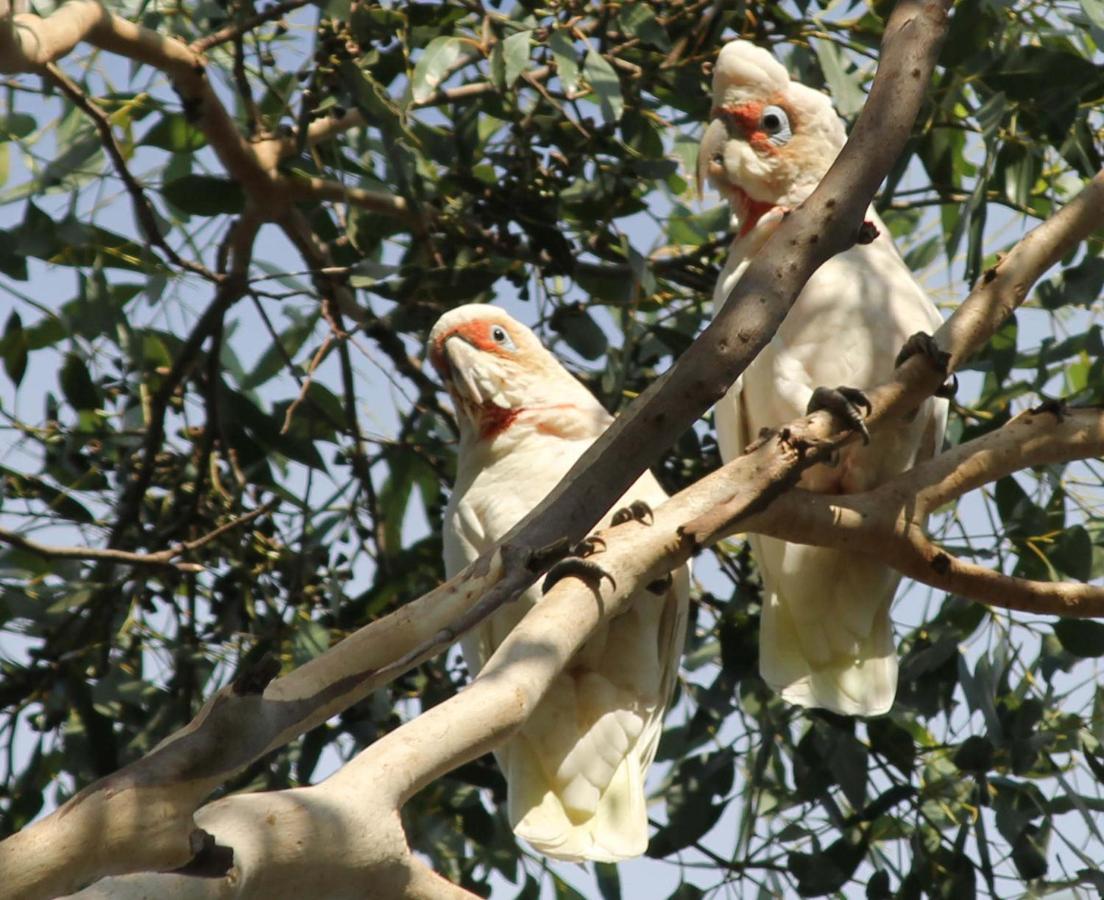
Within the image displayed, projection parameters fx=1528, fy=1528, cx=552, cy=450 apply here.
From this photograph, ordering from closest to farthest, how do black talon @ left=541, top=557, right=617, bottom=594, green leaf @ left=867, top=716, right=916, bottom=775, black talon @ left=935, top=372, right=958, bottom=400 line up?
black talon @ left=541, top=557, right=617, bottom=594
black talon @ left=935, top=372, right=958, bottom=400
green leaf @ left=867, top=716, right=916, bottom=775

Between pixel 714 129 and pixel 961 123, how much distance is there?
403 millimetres

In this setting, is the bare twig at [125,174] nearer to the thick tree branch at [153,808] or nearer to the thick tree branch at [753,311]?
the thick tree branch at [753,311]

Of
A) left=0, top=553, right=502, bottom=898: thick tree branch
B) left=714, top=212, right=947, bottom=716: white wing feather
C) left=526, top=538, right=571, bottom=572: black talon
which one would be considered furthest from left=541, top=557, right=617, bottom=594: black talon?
left=714, top=212, right=947, bottom=716: white wing feather

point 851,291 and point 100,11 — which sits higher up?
point 100,11

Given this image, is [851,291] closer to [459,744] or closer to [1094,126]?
[1094,126]

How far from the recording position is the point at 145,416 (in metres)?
2.68

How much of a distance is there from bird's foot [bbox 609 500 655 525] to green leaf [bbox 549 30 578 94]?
2.01 feet

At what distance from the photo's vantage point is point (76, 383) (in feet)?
8.26

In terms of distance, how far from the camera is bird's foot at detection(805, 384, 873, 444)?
180cm

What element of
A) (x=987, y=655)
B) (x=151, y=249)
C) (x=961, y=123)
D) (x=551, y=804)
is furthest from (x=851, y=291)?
(x=151, y=249)

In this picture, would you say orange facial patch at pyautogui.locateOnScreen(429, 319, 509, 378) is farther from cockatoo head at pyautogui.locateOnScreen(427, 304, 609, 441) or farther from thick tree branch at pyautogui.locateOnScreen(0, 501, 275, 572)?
thick tree branch at pyautogui.locateOnScreen(0, 501, 275, 572)

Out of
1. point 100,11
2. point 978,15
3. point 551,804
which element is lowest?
point 551,804

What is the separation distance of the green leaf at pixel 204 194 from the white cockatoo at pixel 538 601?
404 millimetres

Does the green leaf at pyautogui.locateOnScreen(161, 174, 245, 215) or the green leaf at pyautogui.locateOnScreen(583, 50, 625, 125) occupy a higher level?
the green leaf at pyautogui.locateOnScreen(161, 174, 245, 215)
